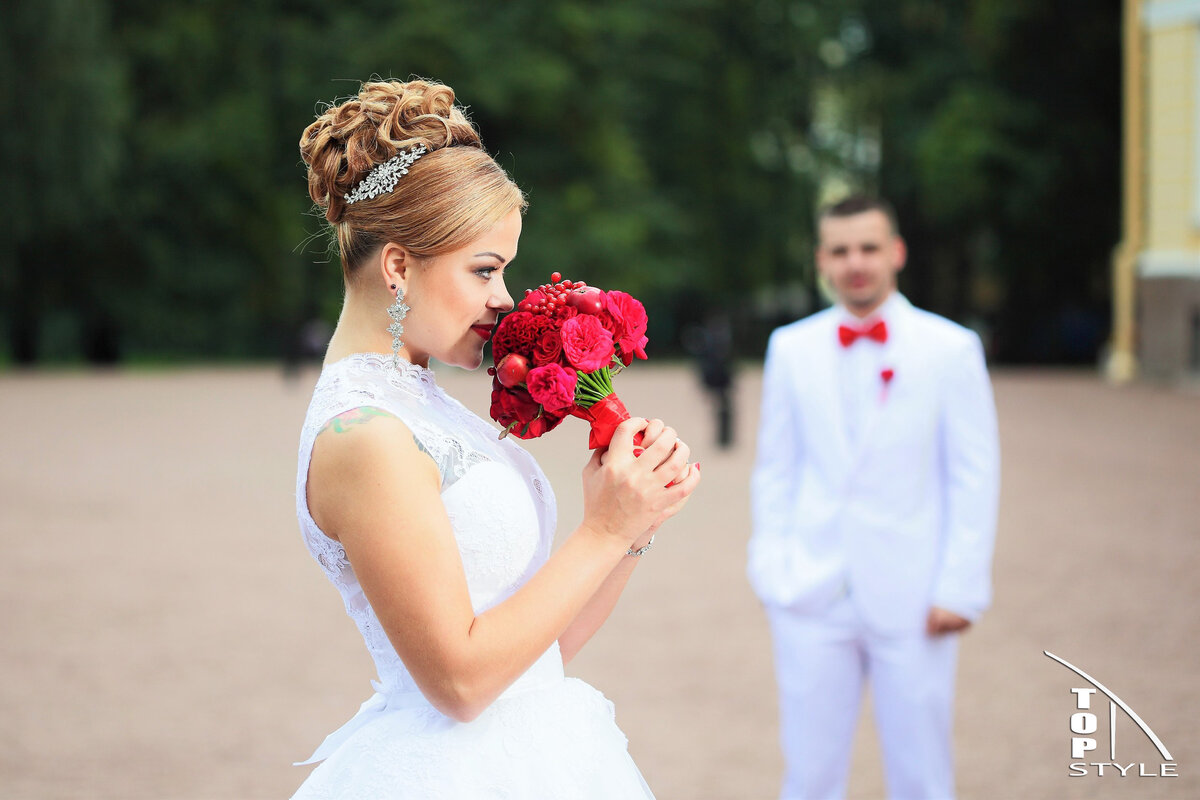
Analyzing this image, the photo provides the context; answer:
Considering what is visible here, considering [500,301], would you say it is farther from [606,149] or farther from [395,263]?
[606,149]

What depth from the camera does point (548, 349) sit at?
7.08 feet

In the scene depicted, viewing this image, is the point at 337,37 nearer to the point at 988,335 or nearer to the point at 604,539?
the point at 988,335

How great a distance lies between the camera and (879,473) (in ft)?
13.4

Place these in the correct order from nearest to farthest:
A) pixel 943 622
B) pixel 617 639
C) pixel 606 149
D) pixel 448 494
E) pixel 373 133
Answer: pixel 448 494, pixel 373 133, pixel 943 622, pixel 617 639, pixel 606 149

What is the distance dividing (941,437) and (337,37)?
38.6 metres

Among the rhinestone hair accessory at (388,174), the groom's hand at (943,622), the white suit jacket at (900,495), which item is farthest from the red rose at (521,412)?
the groom's hand at (943,622)

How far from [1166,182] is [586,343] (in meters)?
23.8

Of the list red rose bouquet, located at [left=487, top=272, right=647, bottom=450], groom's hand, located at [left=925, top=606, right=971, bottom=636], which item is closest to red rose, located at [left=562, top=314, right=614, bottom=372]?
red rose bouquet, located at [left=487, top=272, right=647, bottom=450]

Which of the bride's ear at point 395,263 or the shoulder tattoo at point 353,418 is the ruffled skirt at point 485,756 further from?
the bride's ear at point 395,263

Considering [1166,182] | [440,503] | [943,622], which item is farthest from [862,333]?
[1166,182]

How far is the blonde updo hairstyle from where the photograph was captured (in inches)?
85.0

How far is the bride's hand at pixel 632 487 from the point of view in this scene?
2.08 meters

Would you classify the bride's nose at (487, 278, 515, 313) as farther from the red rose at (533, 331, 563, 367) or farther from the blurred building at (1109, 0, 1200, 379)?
the blurred building at (1109, 0, 1200, 379)

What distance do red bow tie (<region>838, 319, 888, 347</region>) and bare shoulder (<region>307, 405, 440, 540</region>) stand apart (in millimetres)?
2423
